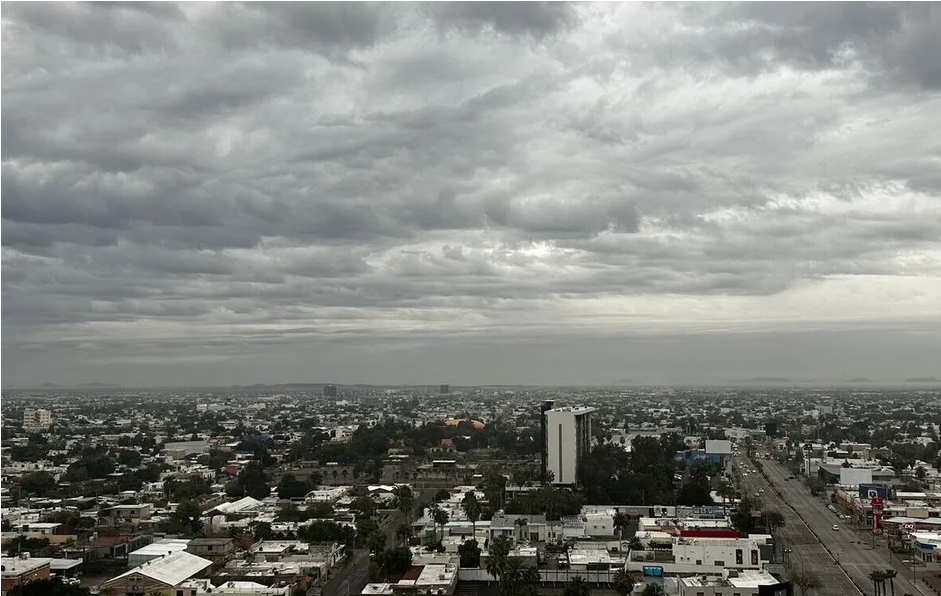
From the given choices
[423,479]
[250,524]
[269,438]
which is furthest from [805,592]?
[269,438]

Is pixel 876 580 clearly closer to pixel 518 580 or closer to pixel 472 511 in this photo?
pixel 518 580

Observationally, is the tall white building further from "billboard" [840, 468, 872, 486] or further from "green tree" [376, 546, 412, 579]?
"green tree" [376, 546, 412, 579]

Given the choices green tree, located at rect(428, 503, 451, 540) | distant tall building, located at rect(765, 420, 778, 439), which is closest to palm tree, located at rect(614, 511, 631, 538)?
green tree, located at rect(428, 503, 451, 540)

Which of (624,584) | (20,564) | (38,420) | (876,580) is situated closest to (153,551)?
(20,564)

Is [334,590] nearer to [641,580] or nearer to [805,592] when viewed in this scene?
[641,580]

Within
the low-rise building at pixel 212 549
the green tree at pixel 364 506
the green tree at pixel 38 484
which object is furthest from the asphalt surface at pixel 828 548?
the green tree at pixel 38 484

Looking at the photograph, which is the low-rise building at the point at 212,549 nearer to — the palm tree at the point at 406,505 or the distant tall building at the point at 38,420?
the palm tree at the point at 406,505
